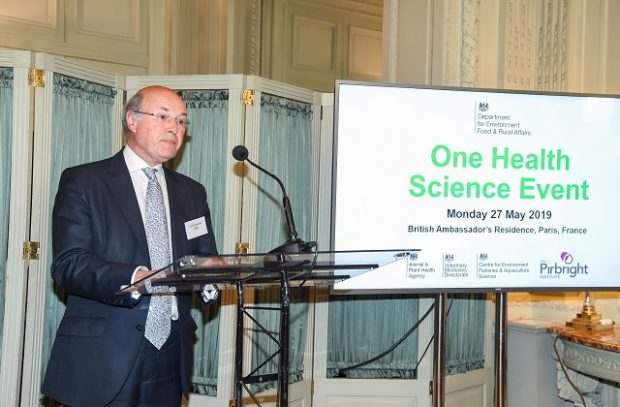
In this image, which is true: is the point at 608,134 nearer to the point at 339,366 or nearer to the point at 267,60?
the point at 339,366

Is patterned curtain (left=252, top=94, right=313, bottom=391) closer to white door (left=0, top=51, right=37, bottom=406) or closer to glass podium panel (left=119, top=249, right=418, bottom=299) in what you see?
white door (left=0, top=51, right=37, bottom=406)

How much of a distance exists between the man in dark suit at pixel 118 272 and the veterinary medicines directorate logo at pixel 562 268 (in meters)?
1.54

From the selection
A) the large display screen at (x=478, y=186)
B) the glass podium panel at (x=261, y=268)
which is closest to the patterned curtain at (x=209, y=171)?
the large display screen at (x=478, y=186)

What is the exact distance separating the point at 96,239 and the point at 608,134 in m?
2.20

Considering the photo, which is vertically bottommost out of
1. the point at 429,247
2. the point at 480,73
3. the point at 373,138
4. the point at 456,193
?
the point at 429,247

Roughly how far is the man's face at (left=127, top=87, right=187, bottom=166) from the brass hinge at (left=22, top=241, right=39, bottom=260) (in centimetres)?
80

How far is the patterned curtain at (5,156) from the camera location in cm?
332

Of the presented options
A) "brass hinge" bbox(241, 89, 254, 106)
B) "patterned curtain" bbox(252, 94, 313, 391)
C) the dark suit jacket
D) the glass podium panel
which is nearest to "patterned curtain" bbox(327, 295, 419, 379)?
"patterned curtain" bbox(252, 94, 313, 391)

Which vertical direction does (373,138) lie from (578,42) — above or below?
below

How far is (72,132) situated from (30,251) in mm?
522

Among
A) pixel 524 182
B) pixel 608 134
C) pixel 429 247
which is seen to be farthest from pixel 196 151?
pixel 608 134

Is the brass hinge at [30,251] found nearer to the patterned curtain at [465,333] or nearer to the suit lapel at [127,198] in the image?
the suit lapel at [127,198]

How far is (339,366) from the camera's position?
3.95m

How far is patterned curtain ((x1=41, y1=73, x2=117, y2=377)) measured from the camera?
3.42 metres
